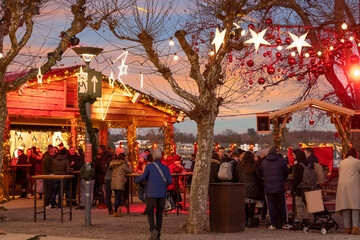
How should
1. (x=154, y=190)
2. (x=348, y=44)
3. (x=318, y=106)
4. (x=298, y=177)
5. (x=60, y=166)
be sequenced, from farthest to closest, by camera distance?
1. (x=318, y=106)
2. (x=348, y=44)
3. (x=60, y=166)
4. (x=298, y=177)
5. (x=154, y=190)

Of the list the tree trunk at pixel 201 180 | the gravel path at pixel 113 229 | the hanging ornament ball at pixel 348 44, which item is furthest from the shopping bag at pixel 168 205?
the hanging ornament ball at pixel 348 44

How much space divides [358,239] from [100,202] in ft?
29.4

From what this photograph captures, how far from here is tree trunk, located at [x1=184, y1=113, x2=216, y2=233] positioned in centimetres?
1158

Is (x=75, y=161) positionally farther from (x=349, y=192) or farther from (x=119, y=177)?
(x=349, y=192)

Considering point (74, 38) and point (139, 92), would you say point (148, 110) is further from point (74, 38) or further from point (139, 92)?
point (74, 38)

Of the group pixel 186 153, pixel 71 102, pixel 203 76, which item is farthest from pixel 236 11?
pixel 186 153

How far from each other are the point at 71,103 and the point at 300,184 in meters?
12.1

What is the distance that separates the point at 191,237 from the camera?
1098 cm

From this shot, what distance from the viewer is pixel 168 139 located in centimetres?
2447

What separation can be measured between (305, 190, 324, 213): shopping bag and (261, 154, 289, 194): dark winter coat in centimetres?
67

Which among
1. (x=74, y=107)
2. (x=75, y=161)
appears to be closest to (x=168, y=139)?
(x=74, y=107)

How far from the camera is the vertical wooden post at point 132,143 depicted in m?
23.8

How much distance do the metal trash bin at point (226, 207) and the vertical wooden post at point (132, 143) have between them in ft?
39.7

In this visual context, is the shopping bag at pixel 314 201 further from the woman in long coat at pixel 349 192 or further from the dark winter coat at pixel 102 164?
the dark winter coat at pixel 102 164
